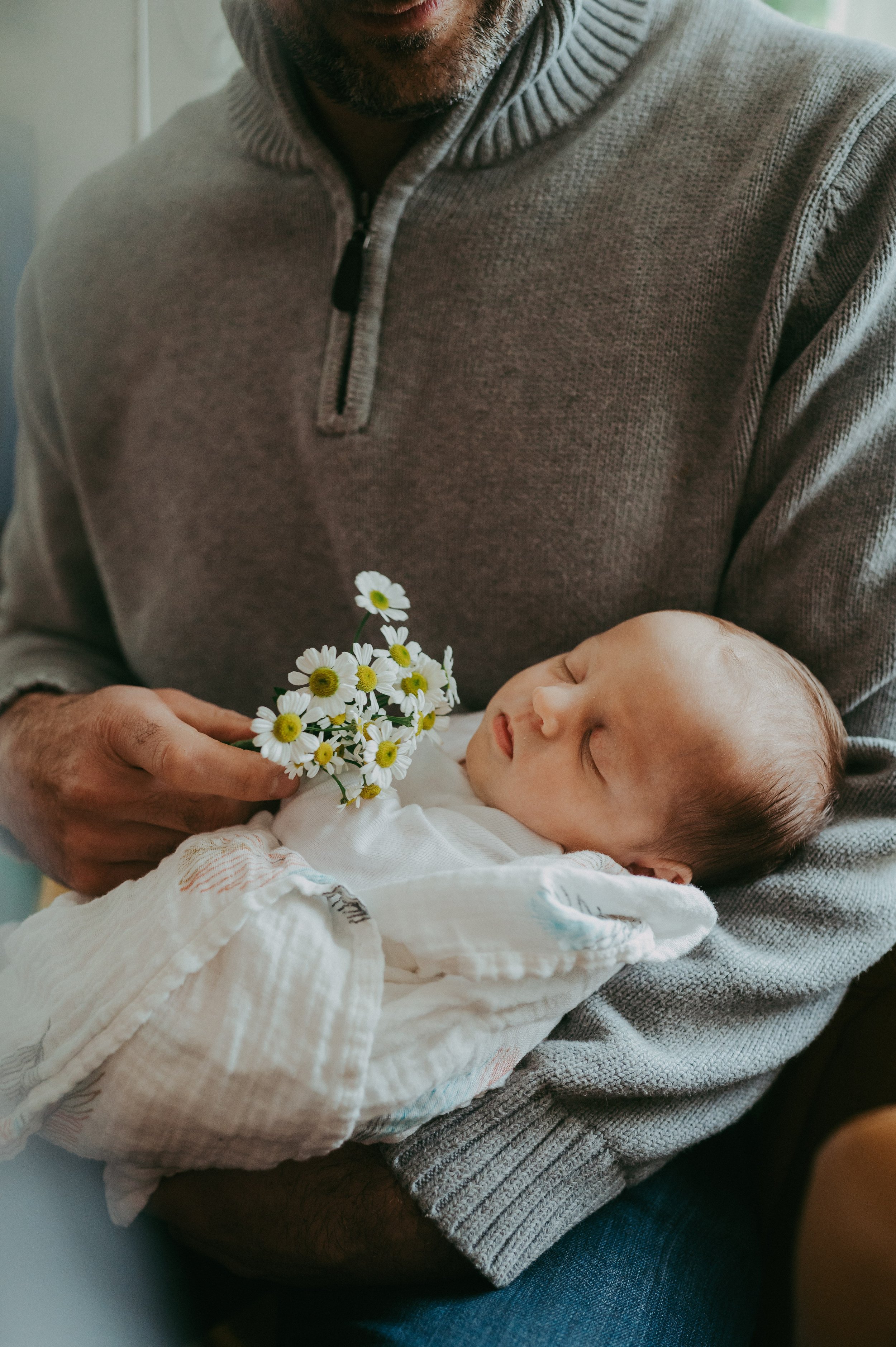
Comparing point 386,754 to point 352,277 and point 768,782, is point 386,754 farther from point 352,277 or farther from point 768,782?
point 352,277

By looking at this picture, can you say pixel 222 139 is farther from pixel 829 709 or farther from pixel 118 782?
pixel 829 709

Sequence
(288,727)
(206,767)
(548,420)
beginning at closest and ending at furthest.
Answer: (288,727) → (206,767) → (548,420)

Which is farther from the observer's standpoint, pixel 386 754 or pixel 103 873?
pixel 103 873

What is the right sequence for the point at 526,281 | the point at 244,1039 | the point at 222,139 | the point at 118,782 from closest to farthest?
1. the point at 244,1039
2. the point at 118,782
3. the point at 526,281
4. the point at 222,139

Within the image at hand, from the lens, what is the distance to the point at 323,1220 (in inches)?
28.6

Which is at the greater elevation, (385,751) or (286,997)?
(385,751)

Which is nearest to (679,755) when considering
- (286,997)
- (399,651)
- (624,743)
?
(624,743)

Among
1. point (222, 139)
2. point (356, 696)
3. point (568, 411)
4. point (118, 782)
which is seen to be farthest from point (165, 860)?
point (222, 139)

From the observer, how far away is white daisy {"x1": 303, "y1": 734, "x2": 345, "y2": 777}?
64 cm

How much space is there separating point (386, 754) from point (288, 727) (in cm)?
8

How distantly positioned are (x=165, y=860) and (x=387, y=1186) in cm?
33

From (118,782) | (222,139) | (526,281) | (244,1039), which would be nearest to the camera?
(244,1039)

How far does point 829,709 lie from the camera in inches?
32.6

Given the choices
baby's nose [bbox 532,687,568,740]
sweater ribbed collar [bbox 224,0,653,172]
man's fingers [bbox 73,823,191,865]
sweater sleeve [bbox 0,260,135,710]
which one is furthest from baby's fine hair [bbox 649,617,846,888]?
sweater sleeve [bbox 0,260,135,710]
